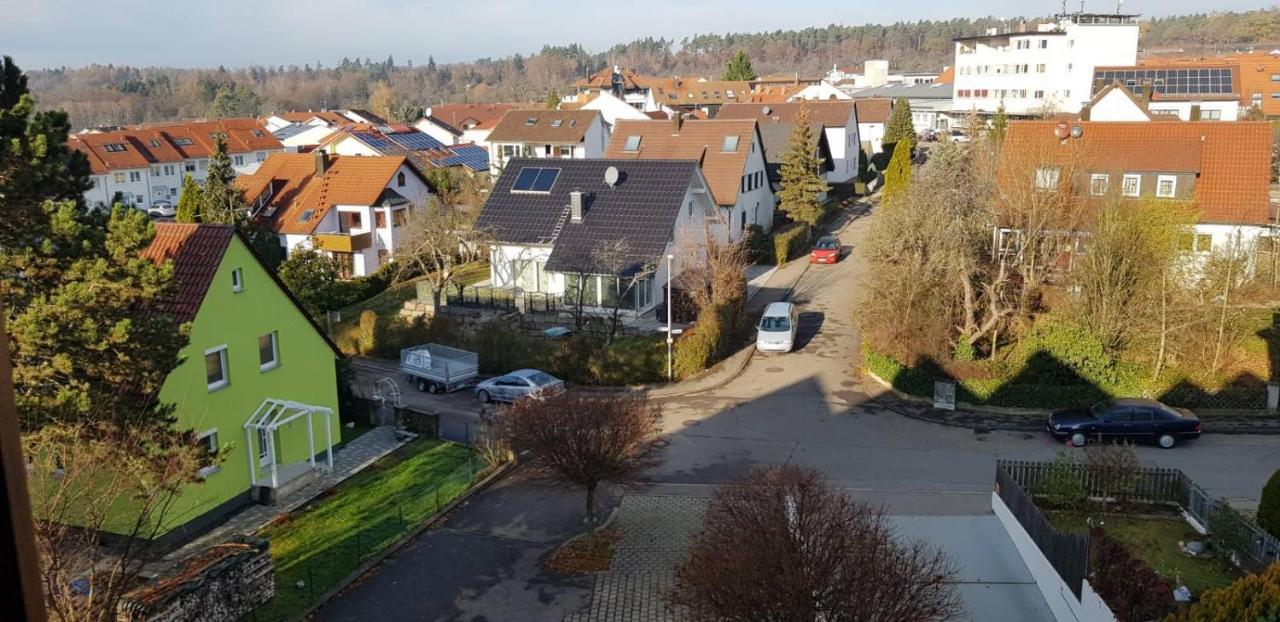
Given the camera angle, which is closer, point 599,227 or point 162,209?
point 599,227

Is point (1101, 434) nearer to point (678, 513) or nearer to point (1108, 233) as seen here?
point (1108, 233)

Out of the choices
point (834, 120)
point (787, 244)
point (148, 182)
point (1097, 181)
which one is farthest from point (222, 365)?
point (148, 182)

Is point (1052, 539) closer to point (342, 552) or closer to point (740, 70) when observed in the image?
point (342, 552)

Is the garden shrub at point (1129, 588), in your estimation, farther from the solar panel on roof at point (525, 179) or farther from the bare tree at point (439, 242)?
the solar panel on roof at point (525, 179)

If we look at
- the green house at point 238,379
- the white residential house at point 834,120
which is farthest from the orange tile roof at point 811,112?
the green house at point 238,379

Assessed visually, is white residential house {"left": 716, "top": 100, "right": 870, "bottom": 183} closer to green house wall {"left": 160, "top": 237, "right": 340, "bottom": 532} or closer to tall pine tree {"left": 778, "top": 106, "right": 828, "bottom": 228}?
tall pine tree {"left": 778, "top": 106, "right": 828, "bottom": 228}
